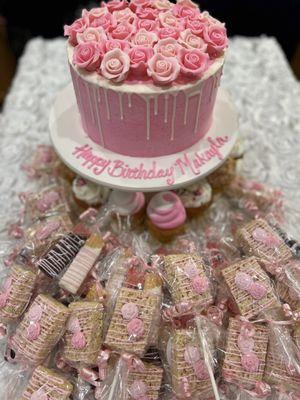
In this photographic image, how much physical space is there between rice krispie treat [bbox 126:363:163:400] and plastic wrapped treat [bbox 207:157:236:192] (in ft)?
2.58

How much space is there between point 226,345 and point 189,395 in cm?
17

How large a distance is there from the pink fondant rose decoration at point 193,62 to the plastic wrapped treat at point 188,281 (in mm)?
557

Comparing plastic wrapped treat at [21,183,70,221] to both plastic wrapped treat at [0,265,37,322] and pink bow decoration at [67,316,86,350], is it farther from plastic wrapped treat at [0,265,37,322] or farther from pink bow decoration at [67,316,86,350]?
pink bow decoration at [67,316,86,350]

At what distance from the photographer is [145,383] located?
1242mm

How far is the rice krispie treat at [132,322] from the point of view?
3.99ft

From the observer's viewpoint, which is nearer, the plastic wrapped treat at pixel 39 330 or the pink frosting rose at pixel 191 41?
the plastic wrapped treat at pixel 39 330

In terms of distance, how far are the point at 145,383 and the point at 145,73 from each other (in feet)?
3.00

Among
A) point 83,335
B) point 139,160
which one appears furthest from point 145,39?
point 83,335

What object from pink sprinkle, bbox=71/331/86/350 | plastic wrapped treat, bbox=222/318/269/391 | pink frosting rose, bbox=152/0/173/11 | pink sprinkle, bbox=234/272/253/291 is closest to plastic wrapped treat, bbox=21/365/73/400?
pink sprinkle, bbox=71/331/86/350

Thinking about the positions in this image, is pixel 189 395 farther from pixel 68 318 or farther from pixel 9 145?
pixel 9 145

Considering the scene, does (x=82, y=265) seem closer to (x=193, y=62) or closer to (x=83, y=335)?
(x=83, y=335)

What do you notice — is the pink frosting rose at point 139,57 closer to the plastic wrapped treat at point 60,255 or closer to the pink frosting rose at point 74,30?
the pink frosting rose at point 74,30

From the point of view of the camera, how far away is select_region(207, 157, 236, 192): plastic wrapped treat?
1742mm

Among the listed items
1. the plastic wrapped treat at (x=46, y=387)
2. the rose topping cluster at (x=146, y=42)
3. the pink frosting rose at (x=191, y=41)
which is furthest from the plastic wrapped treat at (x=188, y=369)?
the pink frosting rose at (x=191, y=41)
